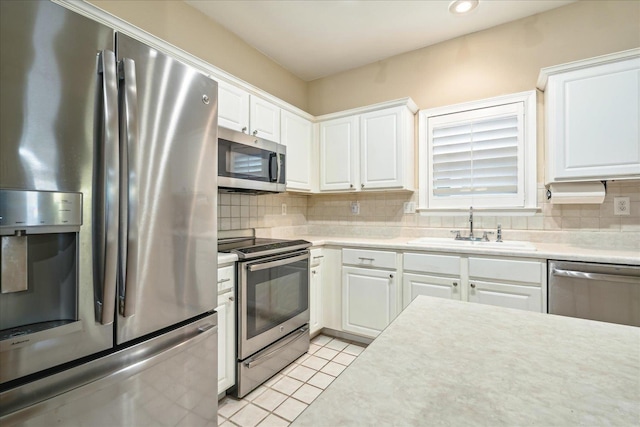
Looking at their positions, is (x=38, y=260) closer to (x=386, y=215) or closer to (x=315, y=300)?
(x=315, y=300)

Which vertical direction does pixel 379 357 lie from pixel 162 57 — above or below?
below

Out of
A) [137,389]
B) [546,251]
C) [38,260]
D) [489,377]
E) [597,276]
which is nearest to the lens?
[489,377]

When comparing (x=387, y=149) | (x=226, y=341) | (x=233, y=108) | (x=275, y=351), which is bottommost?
(x=275, y=351)

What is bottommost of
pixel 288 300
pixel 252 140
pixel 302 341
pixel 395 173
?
pixel 302 341

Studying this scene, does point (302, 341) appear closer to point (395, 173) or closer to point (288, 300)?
point (288, 300)

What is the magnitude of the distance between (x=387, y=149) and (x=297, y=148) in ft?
2.74

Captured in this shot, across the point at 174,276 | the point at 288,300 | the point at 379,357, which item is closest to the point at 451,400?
the point at 379,357

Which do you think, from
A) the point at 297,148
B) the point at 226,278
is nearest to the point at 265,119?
the point at 297,148

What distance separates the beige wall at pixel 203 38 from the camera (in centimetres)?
195

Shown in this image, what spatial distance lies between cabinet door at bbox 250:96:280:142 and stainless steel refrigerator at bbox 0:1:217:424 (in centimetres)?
105

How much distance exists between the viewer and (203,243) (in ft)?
4.54

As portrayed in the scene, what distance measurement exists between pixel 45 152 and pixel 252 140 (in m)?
1.37

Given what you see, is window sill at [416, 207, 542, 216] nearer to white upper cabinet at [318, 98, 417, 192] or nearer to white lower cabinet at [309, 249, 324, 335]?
white upper cabinet at [318, 98, 417, 192]

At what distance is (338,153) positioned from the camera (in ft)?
9.80
